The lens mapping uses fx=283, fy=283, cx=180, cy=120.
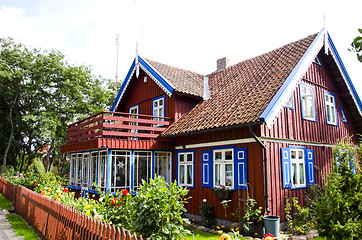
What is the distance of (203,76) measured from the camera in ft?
61.7

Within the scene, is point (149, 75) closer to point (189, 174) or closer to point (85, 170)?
point (189, 174)

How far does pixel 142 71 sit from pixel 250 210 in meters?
10.9

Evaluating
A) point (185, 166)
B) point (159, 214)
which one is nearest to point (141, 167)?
point (185, 166)

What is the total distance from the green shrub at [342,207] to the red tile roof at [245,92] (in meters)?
3.01

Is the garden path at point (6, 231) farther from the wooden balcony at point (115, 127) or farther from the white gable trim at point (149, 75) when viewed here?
the white gable trim at point (149, 75)

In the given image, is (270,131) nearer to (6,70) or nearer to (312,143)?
(312,143)

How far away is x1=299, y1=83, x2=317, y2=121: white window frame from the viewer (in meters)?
11.9

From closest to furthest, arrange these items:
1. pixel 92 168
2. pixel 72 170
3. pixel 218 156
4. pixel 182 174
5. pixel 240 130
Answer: pixel 240 130, pixel 218 156, pixel 182 174, pixel 92 168, pixel 72 170

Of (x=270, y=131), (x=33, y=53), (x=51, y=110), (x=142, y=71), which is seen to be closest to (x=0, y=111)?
(x=51, y=110)

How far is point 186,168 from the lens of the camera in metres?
13.1

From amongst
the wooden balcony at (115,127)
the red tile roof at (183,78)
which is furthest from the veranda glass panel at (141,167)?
the red tile roof at (183,78)

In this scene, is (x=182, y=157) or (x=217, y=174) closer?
(x=217, y=174)

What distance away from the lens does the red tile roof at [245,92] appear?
10.6 metres

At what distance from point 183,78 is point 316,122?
751 cm
